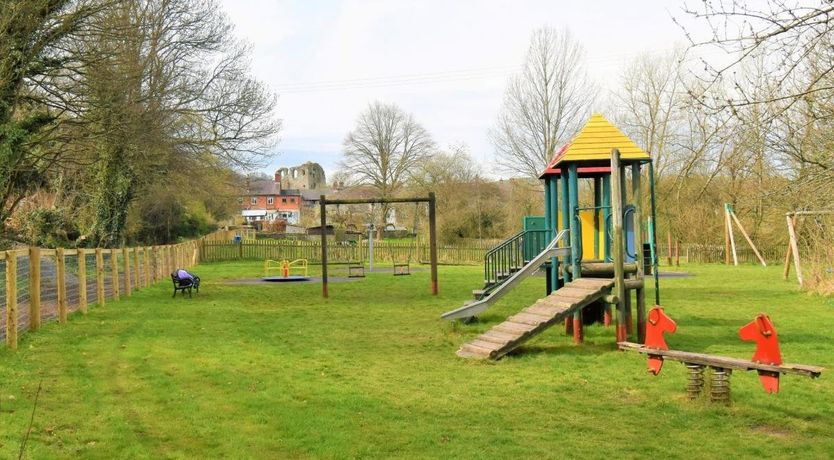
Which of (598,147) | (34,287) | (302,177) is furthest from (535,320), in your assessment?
(302,177)

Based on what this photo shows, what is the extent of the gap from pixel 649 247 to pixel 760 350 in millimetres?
5989

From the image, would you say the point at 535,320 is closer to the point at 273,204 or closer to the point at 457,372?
the point at 457,372

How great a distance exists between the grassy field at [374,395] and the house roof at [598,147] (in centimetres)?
310

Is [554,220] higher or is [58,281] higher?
[554,220]

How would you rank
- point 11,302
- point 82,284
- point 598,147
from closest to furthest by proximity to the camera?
point 11,302
point 598,147
point 82,284

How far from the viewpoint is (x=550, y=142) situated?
41.5 meters

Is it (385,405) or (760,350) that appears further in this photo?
(385,405)

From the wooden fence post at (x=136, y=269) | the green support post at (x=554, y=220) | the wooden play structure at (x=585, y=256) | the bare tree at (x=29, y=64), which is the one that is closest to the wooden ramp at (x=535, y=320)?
the wooden play structure at (x=585, y=256)

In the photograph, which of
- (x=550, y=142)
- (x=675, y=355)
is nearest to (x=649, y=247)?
(x=675, y=355)

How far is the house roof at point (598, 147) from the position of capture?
12.1 metres

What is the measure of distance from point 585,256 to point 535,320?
156 inches

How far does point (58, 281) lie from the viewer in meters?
12.6

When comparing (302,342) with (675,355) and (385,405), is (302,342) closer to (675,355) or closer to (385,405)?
(385,405)

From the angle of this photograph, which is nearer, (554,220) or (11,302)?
(11,302)
